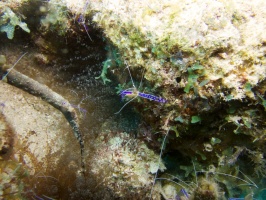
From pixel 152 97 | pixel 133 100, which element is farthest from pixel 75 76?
pixel 152 97

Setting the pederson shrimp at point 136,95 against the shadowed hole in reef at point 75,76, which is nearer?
the pederson shrimp at point 136,95

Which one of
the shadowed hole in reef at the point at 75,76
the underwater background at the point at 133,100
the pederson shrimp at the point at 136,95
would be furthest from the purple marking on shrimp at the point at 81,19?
the pederson shrimp at the point at 136,95

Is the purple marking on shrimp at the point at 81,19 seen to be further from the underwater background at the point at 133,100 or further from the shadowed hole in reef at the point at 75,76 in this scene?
the shadowed hole in reef at the point at 75,76

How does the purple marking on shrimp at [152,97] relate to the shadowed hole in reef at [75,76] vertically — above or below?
above

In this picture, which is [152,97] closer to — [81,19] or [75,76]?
[81,19]

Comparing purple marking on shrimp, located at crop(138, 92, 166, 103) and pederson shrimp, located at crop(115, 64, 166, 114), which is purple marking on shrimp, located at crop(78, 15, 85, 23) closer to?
pederson shrimp, located at crop(115, 64, 166, 114)

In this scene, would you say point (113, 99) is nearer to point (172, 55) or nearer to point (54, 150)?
point (54, 150)
